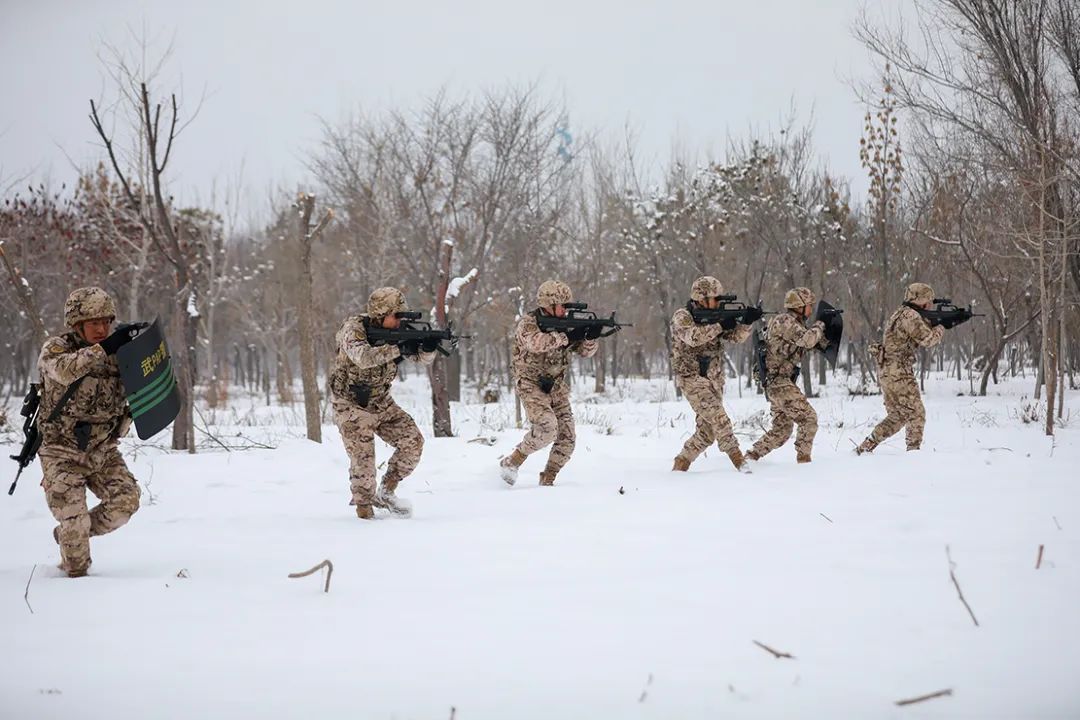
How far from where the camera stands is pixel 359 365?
522cm

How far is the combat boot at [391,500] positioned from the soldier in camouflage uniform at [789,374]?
12.2ft

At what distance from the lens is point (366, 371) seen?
5461mm

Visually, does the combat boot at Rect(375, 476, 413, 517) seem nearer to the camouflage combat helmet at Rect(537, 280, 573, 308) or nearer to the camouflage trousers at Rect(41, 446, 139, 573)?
the camouflage trousers at Rect(41, 446, 139, 573)

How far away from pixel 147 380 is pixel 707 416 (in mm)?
4853

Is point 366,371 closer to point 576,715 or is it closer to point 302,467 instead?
point 302,467

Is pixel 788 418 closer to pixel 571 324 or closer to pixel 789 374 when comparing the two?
pixel 789 374

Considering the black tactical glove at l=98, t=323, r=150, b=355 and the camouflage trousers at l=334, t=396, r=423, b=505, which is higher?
the black tactical glove at l=98, t=323, r=150, b=355

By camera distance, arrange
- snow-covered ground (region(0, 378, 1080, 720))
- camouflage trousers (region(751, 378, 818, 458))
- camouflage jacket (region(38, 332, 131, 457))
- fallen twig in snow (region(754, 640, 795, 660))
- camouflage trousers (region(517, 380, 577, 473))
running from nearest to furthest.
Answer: snow-covered ground (region(0, 378, 1080, 720)), fallen twig in snow (region(754, 640, 795, 660)), camouflage jacket (region(38, 332, 131, 457)), camouflage trousers (region(517, 380, 577, 473)), camouflage trousers (region(751, 378, 818, 458))

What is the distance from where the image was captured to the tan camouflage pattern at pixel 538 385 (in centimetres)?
654

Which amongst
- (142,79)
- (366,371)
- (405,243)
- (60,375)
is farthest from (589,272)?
(60,375)

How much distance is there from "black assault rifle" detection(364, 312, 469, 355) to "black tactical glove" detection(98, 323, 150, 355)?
1.64 meters

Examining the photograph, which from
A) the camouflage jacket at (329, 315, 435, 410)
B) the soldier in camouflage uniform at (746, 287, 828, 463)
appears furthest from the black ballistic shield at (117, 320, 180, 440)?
the soldier in camouflage uniform at (746, 287, 828, 463)

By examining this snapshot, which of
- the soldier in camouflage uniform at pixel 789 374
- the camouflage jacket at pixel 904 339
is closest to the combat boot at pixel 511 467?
the soldier in camouflage uniform at pixel 789 374

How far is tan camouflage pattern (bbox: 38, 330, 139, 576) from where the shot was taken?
3857 millimetres
